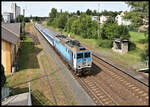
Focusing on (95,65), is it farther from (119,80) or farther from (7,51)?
(7,51)

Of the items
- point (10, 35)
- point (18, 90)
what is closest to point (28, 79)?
point (18, 90)

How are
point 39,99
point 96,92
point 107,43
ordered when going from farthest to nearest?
1. point 107,43
2. point 96,92
3. point 39,99

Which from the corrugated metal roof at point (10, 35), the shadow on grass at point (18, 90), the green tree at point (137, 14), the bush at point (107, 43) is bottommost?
the shadow on grass at point (18, 90)

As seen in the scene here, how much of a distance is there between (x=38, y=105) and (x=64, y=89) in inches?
117

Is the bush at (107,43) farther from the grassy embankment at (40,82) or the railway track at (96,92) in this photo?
the railway track at (96,92)

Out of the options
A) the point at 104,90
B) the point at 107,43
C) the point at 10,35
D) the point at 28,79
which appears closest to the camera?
the point at 104,90

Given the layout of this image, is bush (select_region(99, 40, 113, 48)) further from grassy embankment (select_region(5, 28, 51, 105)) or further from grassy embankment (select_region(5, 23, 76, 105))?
grassy embankment (select_region(5, 28, 51, 105))

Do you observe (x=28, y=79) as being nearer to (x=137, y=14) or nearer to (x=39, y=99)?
(x=39, y=99)

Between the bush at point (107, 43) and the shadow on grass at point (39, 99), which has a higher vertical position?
the bush at point (107, 43)

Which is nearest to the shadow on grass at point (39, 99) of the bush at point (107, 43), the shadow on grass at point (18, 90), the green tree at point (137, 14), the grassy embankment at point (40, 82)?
the grassy embankment at point (40, 82)

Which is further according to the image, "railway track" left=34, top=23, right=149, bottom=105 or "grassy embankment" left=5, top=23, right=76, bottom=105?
"grassy embankment" left=5, top=23, right=76, bottom=105

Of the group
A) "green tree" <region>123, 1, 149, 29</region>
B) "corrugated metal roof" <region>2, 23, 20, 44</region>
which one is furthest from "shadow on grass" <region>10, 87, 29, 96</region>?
"green tree" <region>123, 1, 149, 29</region>

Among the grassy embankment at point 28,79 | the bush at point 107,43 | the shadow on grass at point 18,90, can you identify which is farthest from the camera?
the bush at point 107,43

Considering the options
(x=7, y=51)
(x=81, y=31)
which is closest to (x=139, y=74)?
(x=7, y=51)
